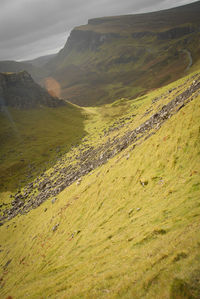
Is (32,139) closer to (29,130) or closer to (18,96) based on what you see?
(29,130)

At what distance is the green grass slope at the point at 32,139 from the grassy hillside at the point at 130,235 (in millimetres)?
49927

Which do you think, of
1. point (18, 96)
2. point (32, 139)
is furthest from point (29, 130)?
point (18, 96)

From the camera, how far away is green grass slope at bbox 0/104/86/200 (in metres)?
85.4

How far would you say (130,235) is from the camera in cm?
1664

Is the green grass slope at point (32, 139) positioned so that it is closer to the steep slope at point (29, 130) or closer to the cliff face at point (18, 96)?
the steep slope at point (29, 130)

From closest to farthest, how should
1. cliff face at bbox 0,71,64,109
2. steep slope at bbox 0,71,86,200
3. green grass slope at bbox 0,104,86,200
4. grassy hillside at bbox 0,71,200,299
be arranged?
grassy hillside at bbox 0,71,200,299
green grass slope at bbox 0,104,86,200
steep slope at bbox 0,71,86,200
cliff face at bbox 0,71,64,109

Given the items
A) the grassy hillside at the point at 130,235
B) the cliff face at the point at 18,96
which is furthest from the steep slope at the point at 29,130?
the grassy hillside at the point at 130,235

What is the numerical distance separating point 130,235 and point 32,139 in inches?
4861

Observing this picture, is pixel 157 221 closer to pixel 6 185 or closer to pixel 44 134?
pixel 6 185

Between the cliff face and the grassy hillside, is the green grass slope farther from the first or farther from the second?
the grassy hillside

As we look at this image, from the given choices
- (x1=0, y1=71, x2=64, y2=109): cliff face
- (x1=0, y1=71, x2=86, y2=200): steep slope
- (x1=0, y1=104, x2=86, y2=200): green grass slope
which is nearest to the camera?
(x1=0, y1=104, x2=86, y2=200): green grass slope

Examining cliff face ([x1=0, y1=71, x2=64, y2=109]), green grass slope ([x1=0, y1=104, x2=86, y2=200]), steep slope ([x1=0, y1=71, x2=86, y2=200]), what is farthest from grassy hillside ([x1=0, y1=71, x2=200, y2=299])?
cliff face ([x1=0, y1=71, x2=64, y2=109])

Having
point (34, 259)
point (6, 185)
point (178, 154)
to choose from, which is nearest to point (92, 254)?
point (178, 154)

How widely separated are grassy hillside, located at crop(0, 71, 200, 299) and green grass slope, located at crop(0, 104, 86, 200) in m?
49.9
